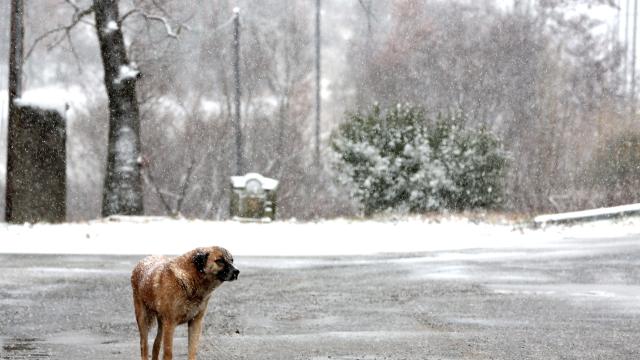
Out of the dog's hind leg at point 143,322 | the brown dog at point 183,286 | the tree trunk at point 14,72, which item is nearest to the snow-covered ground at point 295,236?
the tree trunk at point 14,72

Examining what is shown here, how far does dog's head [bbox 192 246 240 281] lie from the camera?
6.13 m

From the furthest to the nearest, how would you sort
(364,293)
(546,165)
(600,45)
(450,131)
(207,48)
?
(207,48) < (600,45) < (546,165) < (450,131) < (364,293)

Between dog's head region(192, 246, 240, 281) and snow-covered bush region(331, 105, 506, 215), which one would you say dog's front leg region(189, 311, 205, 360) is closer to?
dog's head region(192, 246, 240, 281)

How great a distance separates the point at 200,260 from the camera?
618 centimetres

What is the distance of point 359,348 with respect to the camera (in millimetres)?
8078

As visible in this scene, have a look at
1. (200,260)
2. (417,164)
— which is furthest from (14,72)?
(200,260)

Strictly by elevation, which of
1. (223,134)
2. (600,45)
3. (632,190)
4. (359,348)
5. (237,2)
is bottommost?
(359,348)

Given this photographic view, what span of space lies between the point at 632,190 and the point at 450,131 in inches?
179

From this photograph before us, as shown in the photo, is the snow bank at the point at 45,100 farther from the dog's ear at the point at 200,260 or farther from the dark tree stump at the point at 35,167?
the dog's ear at the point at 200,260

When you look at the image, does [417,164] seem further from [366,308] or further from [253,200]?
[366,308]

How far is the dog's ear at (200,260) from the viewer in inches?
243

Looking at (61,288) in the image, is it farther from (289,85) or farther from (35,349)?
(289,85)

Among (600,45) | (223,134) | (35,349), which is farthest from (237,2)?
(35,349)

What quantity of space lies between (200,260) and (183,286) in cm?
19
